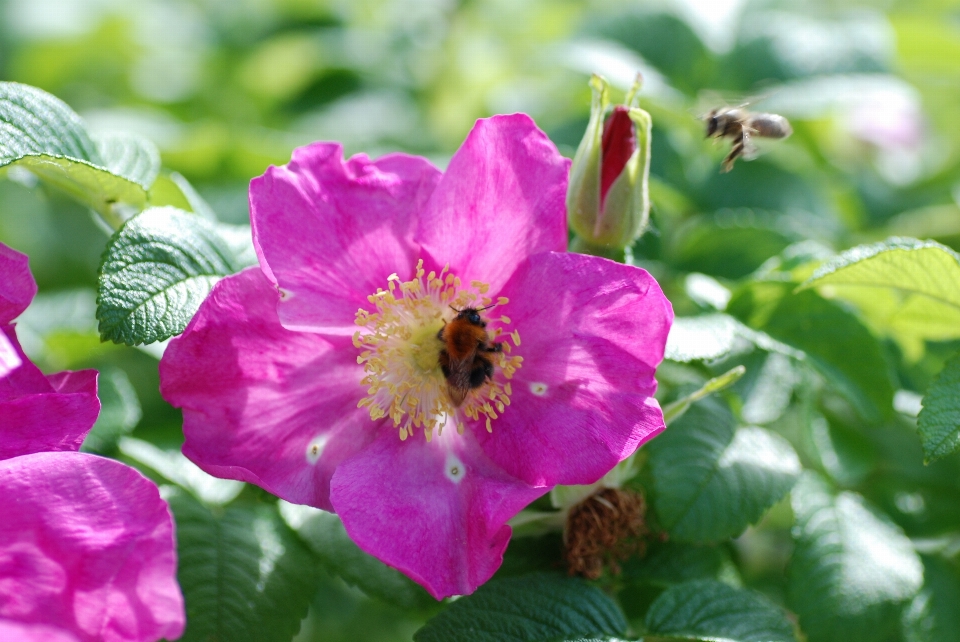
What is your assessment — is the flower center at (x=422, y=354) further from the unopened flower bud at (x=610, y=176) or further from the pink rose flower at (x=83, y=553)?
the pink rose flower at (x=83, y=553)

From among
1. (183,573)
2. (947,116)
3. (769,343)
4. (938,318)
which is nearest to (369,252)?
(183,573)

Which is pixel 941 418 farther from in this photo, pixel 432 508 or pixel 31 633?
pixel 31 633

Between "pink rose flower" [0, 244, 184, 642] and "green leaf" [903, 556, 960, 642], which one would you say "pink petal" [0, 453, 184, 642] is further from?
"green leaf" [903, 556, 960, 642]

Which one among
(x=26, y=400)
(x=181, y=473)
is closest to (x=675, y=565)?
(x=181, y=473)

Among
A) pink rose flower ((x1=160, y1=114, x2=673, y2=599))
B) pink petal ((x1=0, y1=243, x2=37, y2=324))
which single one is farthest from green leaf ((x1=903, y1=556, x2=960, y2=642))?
pink petal ((x1=0, y1=243, x2=37, y2=324))

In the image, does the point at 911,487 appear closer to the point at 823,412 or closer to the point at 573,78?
the point at 823,412

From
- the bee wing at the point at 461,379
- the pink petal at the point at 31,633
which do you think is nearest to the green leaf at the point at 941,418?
the bee wing at the point at 461,379

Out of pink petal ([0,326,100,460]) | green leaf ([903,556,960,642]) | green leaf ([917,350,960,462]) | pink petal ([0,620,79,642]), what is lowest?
green leaf ([903,556,960,642])
